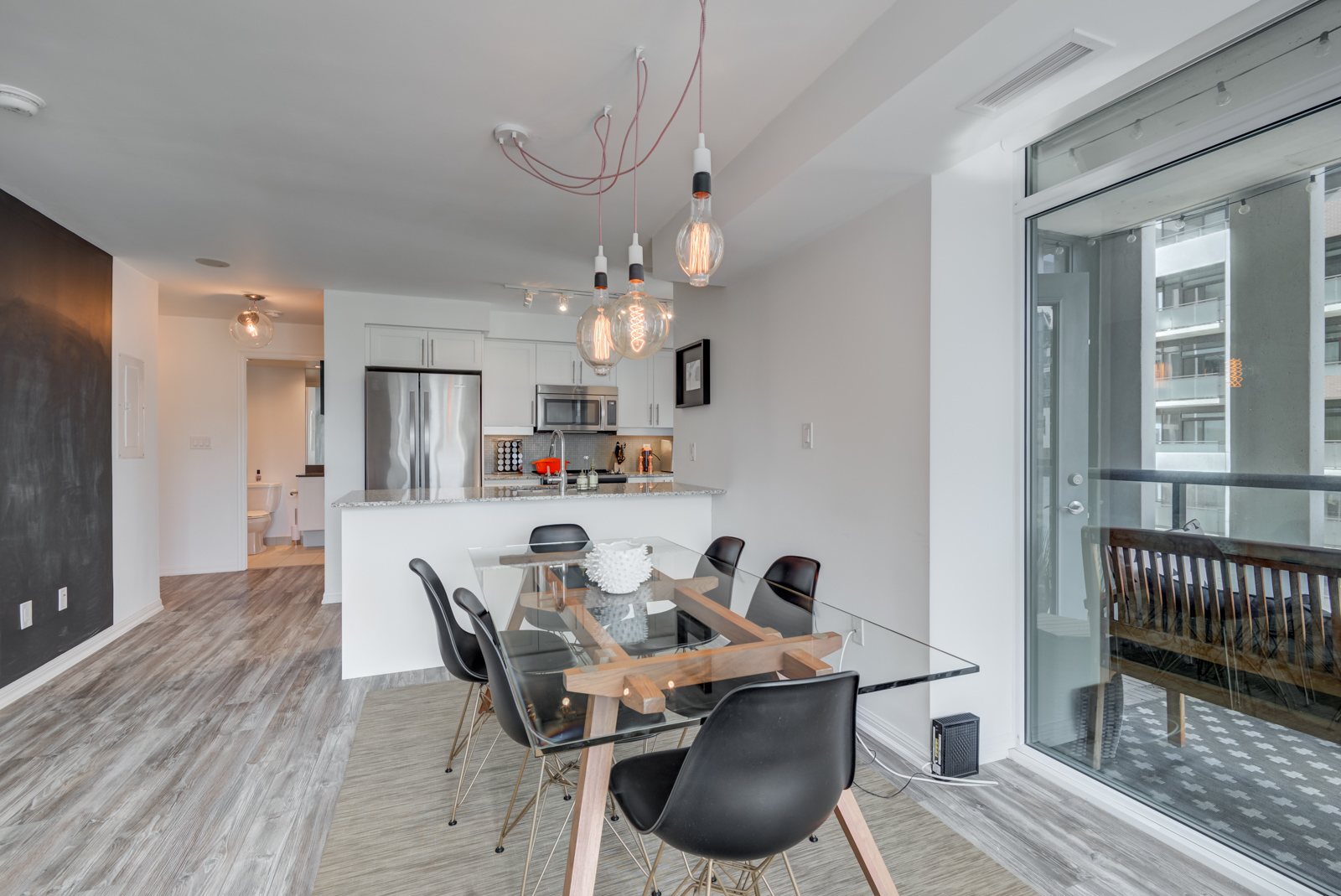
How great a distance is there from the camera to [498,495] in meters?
3.76

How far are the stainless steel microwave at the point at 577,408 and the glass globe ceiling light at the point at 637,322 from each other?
4.05 metres

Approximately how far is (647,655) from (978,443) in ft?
5.25

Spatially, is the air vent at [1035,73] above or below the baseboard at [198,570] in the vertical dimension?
above

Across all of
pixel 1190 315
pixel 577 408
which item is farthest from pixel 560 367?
pixel 1190 315

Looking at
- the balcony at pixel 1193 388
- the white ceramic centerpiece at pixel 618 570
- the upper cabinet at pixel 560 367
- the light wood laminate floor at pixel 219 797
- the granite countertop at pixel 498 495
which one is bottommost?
the light wood laminate floor at pixel 219 797

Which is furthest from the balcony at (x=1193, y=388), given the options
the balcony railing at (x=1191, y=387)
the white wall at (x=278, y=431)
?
the white wall at (x=278, y=431)

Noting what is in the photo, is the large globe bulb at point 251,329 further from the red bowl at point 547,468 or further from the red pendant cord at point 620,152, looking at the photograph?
the red pendant cord at point 620,152

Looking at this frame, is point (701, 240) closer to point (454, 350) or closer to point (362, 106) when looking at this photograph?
point (362, 106)

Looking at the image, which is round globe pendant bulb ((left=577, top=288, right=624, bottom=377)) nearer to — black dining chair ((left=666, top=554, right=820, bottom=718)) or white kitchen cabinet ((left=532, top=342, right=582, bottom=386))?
black dining chair ((left=666, top=554, right=820, bottom=718))

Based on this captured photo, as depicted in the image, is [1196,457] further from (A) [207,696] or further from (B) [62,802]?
(A) [207,696]

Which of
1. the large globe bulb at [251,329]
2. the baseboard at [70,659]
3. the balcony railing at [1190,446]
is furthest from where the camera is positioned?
the large globe bulb at [251,329]

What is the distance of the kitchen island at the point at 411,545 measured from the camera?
3.36 metres

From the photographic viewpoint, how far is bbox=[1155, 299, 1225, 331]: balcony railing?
186cm

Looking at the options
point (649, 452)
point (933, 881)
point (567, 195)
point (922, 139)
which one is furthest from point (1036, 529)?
point (649, 452)
